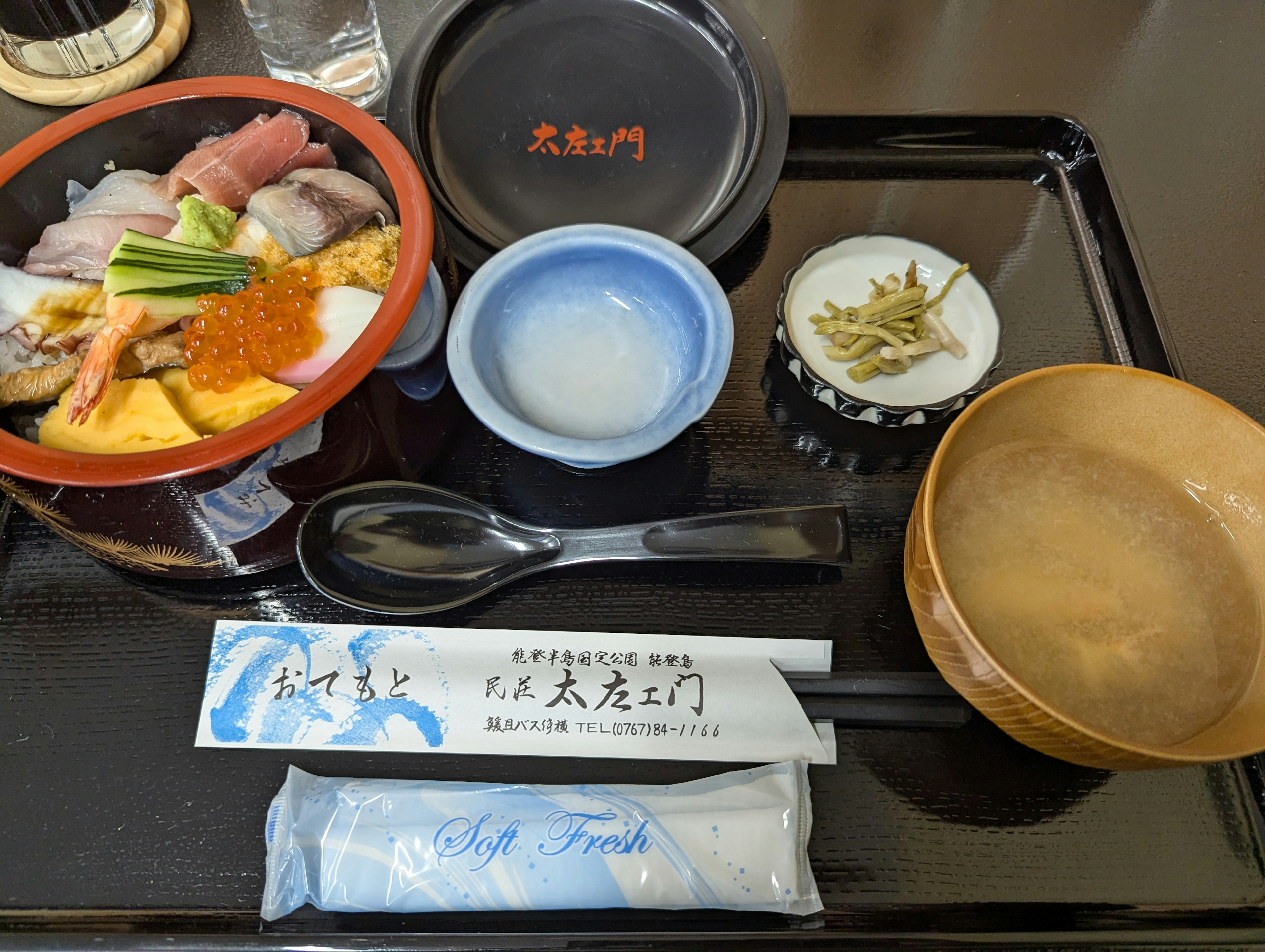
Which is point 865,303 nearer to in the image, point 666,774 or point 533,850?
point 666,774

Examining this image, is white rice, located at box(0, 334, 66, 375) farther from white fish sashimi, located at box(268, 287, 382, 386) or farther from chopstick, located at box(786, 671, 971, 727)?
chopstick, located at box(786, 671, 971, 727)

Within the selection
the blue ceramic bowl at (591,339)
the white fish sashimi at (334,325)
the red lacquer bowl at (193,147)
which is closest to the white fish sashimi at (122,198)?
the red lacquer bowl at (193,147)

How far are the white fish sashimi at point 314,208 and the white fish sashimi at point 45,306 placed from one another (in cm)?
20

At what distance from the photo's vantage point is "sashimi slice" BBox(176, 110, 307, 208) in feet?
2.72

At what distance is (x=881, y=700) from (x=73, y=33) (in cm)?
147

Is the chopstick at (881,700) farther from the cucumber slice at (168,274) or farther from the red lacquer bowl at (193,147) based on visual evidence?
the cucumber slice at (168,274)

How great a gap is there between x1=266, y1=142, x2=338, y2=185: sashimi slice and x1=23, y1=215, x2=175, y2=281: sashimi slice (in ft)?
0.50

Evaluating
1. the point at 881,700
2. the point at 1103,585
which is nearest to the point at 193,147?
the point at 881,700

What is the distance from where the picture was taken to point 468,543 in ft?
2.67

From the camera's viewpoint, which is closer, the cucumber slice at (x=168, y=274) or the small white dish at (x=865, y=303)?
the cucumber slice at (x=168, y=274)

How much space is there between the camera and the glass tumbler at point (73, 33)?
1.09 metres

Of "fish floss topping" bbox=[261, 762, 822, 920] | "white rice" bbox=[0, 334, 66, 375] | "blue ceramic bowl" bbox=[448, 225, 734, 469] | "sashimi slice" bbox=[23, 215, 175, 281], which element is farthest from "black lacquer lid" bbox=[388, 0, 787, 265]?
"fish floss topping" bbox=[261, 762, 822, 920]

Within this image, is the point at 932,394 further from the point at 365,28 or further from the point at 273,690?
the point at 365,28

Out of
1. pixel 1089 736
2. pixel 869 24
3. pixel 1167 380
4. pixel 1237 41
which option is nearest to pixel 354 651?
pixel 1089 736
